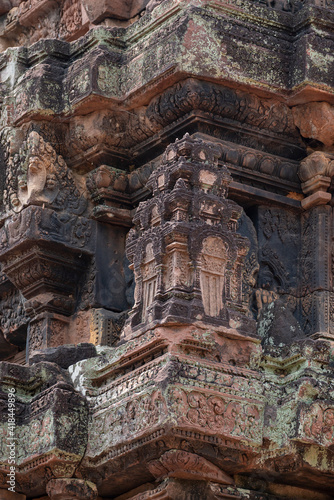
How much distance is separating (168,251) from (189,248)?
0.57 ft

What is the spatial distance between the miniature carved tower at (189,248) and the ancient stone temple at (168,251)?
0.05 ft

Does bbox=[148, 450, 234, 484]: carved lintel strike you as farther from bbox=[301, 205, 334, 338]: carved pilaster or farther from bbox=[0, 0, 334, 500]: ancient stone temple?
bbox=[301, 205, 334, 338]: carved pilaster

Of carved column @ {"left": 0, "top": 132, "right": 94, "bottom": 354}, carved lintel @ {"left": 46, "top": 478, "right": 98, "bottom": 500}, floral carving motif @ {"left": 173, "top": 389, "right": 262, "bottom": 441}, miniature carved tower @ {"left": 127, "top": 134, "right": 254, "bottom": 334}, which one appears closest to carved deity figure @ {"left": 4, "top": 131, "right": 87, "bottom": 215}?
carved column @ {"left": 0, "top": 132, "right": 94, "bottom": 354}

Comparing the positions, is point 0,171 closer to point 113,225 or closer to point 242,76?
point 113,225

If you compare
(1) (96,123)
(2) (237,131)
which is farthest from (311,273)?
(1) (96,123)

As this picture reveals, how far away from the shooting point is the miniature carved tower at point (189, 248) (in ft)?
43.6

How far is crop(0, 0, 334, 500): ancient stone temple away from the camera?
1313cm

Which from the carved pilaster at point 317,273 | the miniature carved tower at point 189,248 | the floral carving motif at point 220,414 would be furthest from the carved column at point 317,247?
the floral carving motif at point 220,414

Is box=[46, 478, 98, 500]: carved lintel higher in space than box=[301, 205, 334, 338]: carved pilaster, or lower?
lower

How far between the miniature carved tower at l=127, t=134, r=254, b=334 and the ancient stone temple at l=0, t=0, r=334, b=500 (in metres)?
0.02

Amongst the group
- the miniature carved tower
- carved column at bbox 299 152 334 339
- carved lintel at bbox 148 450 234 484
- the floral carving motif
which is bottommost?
carved lintel at bbox 148 450 234 484

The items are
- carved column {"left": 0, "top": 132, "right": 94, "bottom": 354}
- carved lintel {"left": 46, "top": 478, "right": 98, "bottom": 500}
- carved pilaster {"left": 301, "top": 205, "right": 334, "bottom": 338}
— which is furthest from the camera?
carved column {"left": 0, "top": 132, "right": 94, "bottom": 354}

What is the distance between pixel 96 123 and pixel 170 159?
6.55 ft

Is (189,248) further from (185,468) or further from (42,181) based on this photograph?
(42,181)
